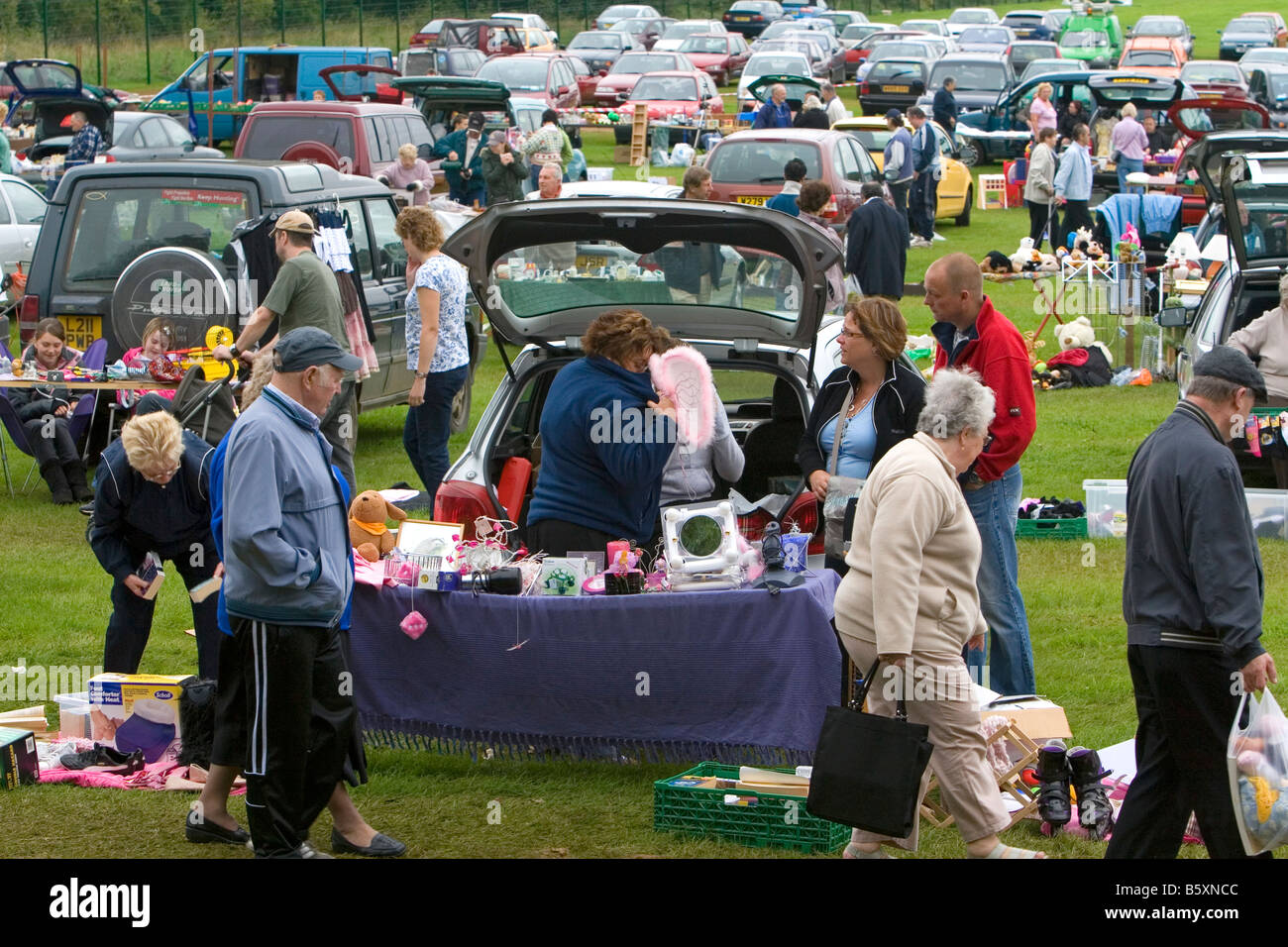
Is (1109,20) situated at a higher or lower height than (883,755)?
higher

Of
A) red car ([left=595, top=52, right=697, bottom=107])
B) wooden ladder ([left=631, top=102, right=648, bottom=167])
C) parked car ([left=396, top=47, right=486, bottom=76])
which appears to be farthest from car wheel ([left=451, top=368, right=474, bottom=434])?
red car ([left=595, top=52, right=697, bottom=107])

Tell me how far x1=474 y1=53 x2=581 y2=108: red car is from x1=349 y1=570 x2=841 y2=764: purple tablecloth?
2678cm

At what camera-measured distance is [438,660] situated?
6473 millimetres

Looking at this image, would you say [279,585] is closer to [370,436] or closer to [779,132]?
[370,436]

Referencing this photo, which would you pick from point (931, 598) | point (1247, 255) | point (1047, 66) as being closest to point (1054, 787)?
point (931, 598)

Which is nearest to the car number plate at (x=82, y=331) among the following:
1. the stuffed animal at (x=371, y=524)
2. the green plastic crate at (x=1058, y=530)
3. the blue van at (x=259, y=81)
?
the stuffed animal at (x=371, y=524)

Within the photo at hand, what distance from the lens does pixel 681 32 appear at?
156 feet

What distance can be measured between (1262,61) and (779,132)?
24.0 metres

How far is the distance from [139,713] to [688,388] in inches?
101

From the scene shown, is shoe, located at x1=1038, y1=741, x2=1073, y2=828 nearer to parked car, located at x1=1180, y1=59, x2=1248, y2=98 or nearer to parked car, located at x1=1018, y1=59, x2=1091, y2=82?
parked car, located at x1=1180, y1=59, x2=1248, y2=98

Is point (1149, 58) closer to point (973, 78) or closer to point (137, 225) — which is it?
point (973, 78)

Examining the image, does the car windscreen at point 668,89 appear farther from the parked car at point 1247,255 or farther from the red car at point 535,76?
the parked car at point 1247,255

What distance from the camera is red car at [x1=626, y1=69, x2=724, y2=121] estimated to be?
33281 millimetres

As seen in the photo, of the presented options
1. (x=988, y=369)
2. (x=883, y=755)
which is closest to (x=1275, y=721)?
(x=883, y=755)
